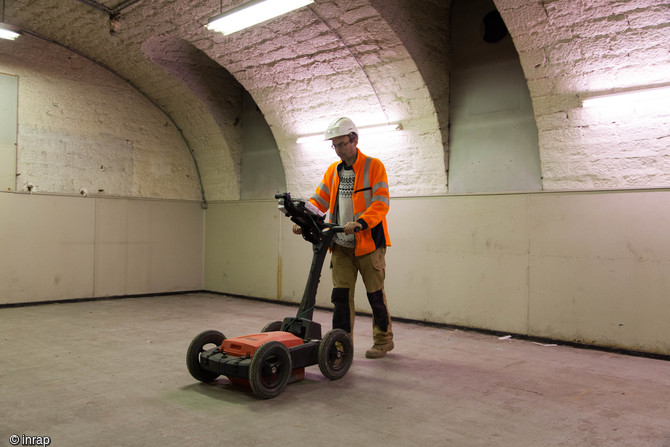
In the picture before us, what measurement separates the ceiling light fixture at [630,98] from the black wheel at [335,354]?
3117mm

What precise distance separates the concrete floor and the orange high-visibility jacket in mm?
941

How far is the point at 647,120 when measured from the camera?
4438 millimetres

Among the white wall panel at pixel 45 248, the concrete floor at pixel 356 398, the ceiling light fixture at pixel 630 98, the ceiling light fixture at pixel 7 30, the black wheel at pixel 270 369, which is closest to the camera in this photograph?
the concrete floor at pixel 356 398

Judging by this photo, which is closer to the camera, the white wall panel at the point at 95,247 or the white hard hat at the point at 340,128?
the white hard hat at the point at 340,128

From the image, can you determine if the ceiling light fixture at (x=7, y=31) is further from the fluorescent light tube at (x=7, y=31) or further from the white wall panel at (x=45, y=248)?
the white wall panel at (x=45, y=248)

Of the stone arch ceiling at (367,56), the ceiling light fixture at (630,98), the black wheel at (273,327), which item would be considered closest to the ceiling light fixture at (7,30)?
the stone arch ceiling at (367,56)

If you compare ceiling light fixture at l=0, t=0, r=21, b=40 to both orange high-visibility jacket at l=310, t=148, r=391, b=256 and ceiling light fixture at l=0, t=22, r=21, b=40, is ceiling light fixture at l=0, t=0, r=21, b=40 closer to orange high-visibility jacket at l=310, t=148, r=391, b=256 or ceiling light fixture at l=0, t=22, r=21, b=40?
ceiling light fixture at l=0, t=22, r=21, b=40

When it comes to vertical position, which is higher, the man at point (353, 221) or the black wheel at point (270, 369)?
the man at point (353, 221)

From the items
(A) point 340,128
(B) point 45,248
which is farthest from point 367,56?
(B) point 45,248

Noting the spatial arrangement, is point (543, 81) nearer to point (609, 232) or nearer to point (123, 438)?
point (609, 232)

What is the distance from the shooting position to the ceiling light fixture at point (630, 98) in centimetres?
433

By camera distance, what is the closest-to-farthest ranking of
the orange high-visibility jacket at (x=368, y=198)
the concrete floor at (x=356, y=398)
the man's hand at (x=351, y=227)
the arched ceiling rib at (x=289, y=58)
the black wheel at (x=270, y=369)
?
the concrete floor at (x=356, y=398), the black wheel at (x=270, y=369), the man's hand at (x=351, y=227), the orange high-visibility jacket at (x=368, y=198), the arched ceiling rib at (x=289, y=58)

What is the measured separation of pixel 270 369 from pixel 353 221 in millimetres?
1308

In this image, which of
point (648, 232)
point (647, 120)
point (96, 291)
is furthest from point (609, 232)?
point (96, 291)
